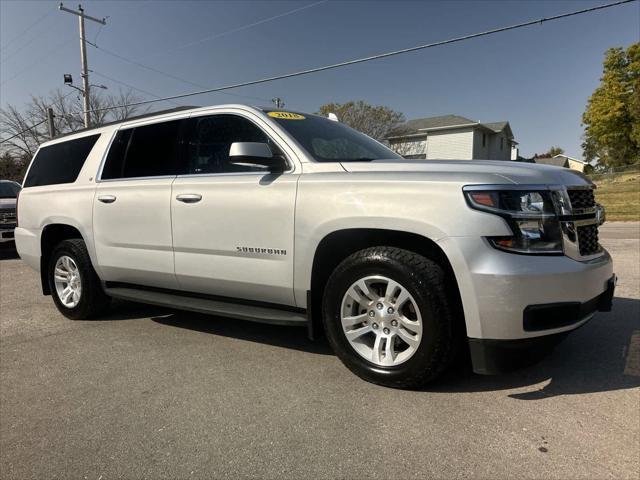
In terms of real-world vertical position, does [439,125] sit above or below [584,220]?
above

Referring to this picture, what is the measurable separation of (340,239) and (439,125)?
112 feet

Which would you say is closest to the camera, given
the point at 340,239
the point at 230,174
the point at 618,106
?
the point at 340,239

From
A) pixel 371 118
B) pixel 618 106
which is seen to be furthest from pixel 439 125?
pixel 618 106

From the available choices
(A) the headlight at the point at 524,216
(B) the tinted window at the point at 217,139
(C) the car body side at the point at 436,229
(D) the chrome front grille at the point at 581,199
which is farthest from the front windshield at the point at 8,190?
(D) the chrome front grille at the point at 581,199

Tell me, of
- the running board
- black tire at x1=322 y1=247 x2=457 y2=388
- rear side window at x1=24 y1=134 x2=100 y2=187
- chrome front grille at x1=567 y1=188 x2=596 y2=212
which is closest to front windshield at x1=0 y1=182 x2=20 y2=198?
rear side window at x1=24 y1=134 x2=100 y2=187

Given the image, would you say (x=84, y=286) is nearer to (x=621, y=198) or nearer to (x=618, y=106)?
(x=621, y=198)

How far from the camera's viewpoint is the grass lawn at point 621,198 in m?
16.0

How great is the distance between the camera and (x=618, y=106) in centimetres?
4006

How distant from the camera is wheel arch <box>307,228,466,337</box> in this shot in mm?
2781

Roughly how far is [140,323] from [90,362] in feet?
3.38

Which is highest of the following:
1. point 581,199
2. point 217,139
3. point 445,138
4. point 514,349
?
point 445,138

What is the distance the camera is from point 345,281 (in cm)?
299

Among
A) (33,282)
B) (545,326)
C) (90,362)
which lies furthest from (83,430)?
(33,282)

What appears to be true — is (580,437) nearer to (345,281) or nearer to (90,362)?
(345,281)
